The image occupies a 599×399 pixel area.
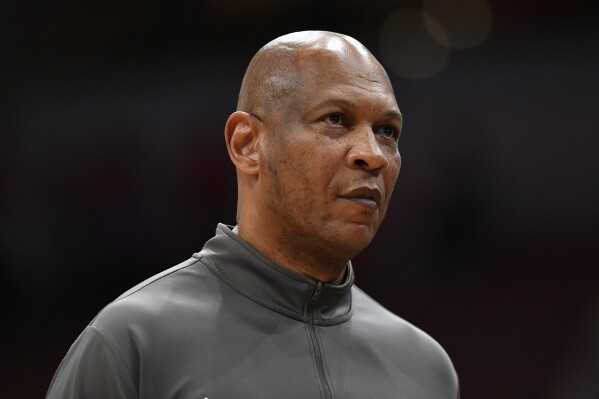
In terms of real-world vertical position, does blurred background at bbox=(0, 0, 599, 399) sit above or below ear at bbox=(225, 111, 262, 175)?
below

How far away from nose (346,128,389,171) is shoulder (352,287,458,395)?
348 millimetres

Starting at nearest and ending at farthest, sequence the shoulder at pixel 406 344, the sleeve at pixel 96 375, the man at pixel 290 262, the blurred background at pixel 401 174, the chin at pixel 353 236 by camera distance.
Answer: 1. the sleeve at pixel 96 375
2. the man at pixel 290 262
3. the chin at pixel 353 236
4. the shoulder at pixel 406 344
5. the blurred background at pixel 401 174

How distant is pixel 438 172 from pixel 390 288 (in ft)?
1.79

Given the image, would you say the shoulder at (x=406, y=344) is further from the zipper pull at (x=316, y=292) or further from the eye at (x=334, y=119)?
the eye at (x=334, y=119)

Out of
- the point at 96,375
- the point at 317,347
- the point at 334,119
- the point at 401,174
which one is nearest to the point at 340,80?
the point at 334,119

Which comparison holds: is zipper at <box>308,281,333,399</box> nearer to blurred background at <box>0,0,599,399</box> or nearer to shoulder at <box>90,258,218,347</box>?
shoulder at <box>90,258,218,347</box>

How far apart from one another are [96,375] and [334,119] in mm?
636

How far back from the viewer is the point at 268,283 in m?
1.92

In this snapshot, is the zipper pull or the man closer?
the man

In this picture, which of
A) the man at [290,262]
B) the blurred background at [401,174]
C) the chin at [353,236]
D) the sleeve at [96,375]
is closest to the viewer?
the sleeve at [96,375]

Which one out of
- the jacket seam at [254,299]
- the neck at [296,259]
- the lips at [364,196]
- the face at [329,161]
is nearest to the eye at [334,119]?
the face at [329,161]

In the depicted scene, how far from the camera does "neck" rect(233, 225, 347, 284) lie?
1.94 meters

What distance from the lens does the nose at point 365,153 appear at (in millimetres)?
1872

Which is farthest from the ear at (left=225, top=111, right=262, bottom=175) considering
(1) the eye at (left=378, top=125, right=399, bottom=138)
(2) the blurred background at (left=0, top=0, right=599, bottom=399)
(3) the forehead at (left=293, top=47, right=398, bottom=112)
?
(2) the blurred background at (left=0, top=0, right=599, bottom=399)
